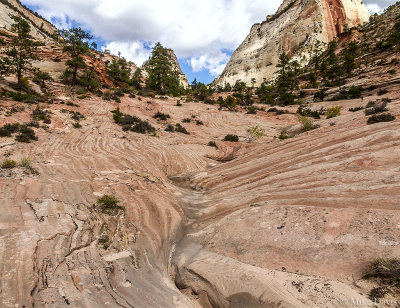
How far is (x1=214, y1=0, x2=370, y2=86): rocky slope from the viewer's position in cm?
7325

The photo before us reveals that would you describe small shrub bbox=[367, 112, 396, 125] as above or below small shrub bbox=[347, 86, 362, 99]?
below

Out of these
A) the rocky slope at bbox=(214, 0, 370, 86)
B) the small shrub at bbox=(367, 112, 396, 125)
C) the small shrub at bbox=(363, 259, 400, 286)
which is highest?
the rocky slope at bbox=(214, 0, 370, 86)

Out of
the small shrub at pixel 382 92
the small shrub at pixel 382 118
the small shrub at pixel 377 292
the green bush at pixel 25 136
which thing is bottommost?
the small shrub at pixel 377 292

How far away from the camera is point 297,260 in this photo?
5227 mm

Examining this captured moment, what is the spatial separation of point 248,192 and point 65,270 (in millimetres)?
6589

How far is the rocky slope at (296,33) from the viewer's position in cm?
7325

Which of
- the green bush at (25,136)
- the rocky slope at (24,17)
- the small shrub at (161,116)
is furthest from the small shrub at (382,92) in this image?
the rocky slope at (24,17)

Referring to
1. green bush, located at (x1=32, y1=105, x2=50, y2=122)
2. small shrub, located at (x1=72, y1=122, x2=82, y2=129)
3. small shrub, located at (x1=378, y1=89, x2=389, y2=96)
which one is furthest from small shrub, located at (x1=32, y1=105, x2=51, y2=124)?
small shrub, located at (x1=378, y1=89, x2=389, y2=96)

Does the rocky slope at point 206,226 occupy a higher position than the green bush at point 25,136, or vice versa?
the green bush at point 25,136

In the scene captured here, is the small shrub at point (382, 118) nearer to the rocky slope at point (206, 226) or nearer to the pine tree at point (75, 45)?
the rocky slope at point (206, 226)

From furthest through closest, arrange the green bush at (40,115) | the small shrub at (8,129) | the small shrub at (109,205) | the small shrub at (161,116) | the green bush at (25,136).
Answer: the small shrub at (161,116) → the green bush at (40,115) → the green bush at (25,136) → the small shrub at (8,129) → the small shrub at (109,205)

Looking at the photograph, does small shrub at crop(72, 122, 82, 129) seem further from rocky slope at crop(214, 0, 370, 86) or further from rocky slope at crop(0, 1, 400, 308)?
rocky slope at crop(214, 0, 370, 86)

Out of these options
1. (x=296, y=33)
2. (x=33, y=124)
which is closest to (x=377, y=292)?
(x=33, y=124)

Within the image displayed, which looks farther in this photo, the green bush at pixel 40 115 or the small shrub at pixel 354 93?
the small shrub at pixel 354 93
